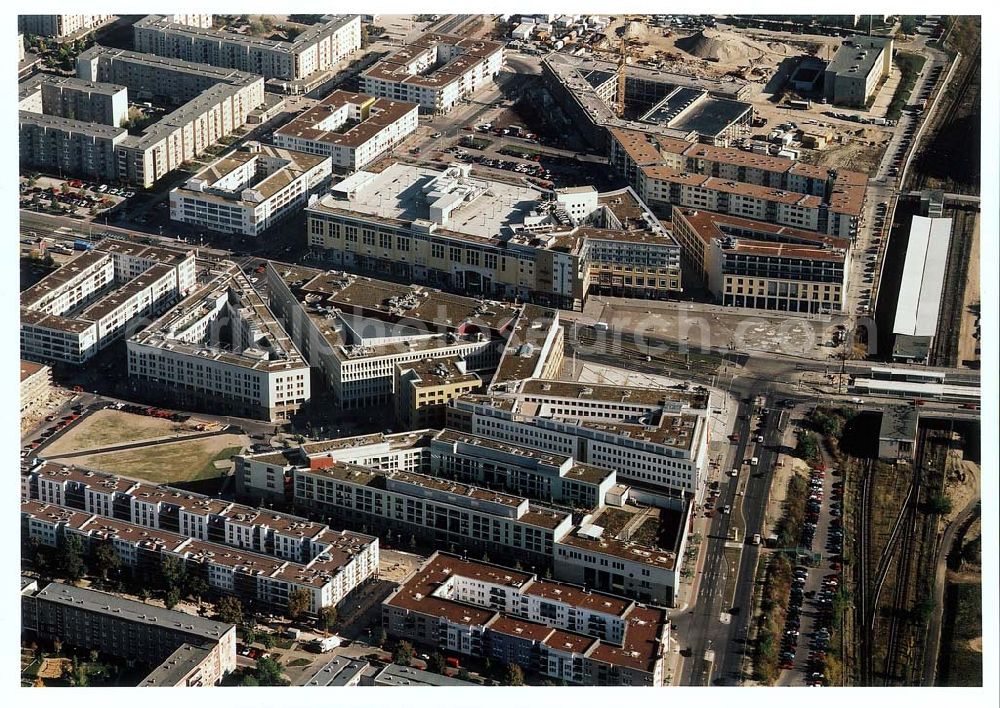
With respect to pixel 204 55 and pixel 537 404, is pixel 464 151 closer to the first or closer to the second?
pixel 204 55

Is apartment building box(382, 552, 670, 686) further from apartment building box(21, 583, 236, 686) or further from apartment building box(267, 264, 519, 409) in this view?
apartment building box(267, 264, 519, 409)

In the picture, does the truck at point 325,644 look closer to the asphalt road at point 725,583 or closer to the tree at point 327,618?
the tree at point 327,618

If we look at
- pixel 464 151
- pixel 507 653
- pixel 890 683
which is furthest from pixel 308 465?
pixel 464 151

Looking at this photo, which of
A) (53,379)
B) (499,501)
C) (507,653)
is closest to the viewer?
(507,653)

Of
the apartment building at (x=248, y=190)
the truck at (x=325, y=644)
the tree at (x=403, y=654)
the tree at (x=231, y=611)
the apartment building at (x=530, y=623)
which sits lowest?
the truck at (x=325, y=644)

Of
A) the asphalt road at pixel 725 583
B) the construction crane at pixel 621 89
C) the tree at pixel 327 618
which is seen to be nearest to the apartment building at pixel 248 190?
the construction crane at pixel 621 89
